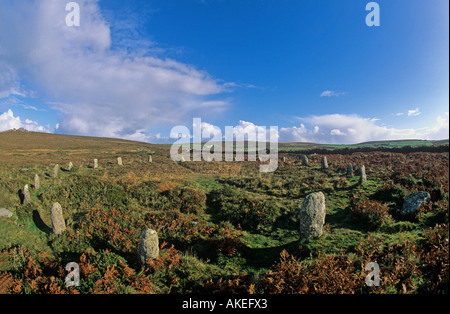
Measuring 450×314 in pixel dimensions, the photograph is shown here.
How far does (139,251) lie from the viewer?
7961mm

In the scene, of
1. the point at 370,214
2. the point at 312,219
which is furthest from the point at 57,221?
the point at 370,214

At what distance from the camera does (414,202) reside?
36.4 ft

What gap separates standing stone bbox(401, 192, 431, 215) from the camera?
10757 millimetres

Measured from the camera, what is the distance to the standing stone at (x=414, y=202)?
10757mm

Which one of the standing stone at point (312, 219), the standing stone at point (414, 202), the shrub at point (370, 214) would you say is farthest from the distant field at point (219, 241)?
the standing stone at point (312, 219)

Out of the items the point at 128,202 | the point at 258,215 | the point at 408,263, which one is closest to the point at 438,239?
the point at 408,263

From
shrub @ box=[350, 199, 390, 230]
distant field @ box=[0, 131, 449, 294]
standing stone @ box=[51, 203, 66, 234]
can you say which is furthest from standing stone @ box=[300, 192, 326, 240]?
standing stone @ box=[51, 203, 66, 234]

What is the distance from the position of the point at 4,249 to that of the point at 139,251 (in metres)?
6.35

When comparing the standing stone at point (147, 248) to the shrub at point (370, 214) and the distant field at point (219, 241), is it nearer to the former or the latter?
the distant field at point (219, 241)

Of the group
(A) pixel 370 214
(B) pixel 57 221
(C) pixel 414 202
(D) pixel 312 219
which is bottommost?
(B) pixel 57 221

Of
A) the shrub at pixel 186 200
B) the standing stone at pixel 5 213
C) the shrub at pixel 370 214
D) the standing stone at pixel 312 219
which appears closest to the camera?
the standing stone at pixel 312 219

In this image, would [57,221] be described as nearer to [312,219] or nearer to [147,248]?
[147,248]

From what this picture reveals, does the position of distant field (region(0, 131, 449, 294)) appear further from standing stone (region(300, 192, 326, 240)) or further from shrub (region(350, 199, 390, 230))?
standing stone (region(300, 192, 326, 240))
